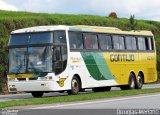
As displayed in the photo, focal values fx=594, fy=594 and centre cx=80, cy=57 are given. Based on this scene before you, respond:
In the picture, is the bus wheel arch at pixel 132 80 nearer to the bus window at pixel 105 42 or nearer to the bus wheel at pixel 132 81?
the bus wheel at pixel 132 81

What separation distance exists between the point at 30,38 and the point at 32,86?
7.69 ft

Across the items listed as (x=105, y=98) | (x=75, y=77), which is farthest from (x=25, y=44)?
(x=105, y=98)

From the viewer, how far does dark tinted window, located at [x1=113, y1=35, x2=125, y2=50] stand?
108 ft

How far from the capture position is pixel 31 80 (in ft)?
89.6

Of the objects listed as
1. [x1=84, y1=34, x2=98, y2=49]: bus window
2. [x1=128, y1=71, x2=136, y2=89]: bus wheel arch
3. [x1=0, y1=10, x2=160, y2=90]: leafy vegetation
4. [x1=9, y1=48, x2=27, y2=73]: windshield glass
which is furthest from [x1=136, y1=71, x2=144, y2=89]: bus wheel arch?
[x1=9, y1=48, x2=27, y2=73]: windshield glass

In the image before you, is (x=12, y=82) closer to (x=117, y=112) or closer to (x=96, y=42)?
(x=96, y=42)

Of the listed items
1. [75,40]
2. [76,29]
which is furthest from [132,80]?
[75,40]

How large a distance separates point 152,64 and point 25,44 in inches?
464

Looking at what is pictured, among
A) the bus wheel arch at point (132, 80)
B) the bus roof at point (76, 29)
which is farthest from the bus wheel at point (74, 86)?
the bus wheel arch at point (132, 80)

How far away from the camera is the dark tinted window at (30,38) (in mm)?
27562

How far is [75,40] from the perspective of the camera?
2917cm

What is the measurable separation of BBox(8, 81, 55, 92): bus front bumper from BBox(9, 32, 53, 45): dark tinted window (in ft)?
6.27

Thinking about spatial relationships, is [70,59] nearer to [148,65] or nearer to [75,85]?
[75,85]

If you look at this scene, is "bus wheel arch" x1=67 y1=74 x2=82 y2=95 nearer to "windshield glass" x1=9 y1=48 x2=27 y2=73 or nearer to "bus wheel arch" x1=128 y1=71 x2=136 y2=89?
"windshield glass" x1=9 y1=48 x2=27 y2=73
